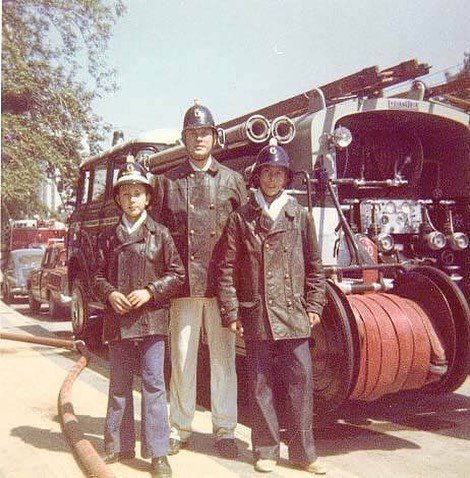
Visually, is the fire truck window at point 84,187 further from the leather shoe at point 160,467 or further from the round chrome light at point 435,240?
the leather shoe at point 160,467

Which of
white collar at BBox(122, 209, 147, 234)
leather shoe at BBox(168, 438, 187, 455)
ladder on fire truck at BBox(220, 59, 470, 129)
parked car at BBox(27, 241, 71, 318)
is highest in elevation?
ladder on fire truck at BBox(220, 59, 470, 129)

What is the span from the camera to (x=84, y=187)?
416 inches

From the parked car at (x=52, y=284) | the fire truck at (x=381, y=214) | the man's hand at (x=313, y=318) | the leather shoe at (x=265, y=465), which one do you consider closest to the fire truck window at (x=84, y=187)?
the fire truck at (x=381, y=214)

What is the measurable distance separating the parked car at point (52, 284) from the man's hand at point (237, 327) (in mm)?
9784

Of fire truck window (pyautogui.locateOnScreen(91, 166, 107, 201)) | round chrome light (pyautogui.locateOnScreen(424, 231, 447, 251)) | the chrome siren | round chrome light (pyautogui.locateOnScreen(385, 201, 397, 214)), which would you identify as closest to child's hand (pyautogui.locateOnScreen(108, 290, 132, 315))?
the chrome siren

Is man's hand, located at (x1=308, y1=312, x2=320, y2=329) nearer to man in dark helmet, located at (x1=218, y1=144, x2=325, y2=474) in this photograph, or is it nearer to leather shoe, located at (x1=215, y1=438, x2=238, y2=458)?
man in dark helmet, located at (x1=218, y1=144, x2=325, y2=474)

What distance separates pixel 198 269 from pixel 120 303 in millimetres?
712

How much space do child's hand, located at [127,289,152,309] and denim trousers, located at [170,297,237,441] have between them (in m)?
0.56

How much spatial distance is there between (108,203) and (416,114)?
15.2 feet

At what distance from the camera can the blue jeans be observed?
13.5 feet

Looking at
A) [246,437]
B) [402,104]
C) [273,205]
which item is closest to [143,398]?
[246,437]

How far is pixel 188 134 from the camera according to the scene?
188 inches

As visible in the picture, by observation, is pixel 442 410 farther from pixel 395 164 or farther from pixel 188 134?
pixel 188 134

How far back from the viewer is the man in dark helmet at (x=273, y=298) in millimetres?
4199
